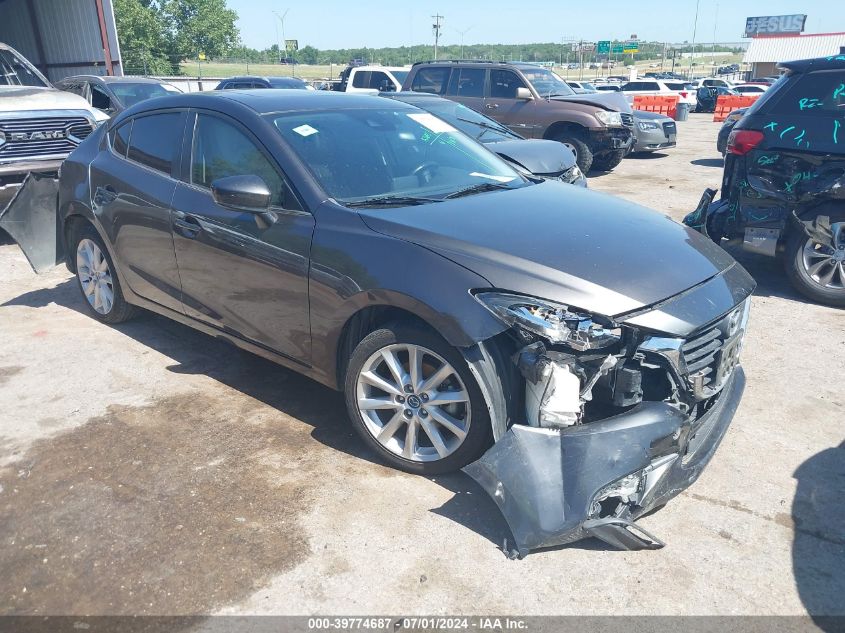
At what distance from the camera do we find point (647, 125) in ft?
50.6

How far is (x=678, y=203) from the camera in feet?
33.7

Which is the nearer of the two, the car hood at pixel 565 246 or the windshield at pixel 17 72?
the car hood at pixel 565 246

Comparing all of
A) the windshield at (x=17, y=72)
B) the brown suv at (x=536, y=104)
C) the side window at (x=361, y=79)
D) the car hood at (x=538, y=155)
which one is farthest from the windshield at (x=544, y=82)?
the windshield at (x=17, y=72)

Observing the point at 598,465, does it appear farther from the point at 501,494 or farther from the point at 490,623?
the point at 490,623

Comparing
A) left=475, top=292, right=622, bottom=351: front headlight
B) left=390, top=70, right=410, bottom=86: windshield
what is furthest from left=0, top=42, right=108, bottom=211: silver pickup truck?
left=390, top=70, right=410, bottom=86: windshield

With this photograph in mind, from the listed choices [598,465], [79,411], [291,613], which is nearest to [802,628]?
[598,465]

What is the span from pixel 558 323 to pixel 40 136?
738 cm

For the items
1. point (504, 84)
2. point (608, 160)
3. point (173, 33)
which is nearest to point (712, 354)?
point (504, 84)

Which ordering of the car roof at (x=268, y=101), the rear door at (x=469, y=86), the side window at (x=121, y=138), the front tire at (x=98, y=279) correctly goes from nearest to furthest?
1. the car roof at (x=268, y=101)
2. the side window at (x=121, y=138)
3. the front tire at (x=98, y=279)
4. the rear door at (x=469, y=86)

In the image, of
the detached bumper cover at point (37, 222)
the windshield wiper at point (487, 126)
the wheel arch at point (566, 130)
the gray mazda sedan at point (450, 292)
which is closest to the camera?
the gray mazda sedan at point (450, 292)

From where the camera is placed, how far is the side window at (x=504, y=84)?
1280cm

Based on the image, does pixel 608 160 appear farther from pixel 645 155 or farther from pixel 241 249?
pixel 241 249

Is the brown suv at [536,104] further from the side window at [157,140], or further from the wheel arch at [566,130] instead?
the side window at [157,140]

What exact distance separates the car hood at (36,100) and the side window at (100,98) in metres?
3.69
